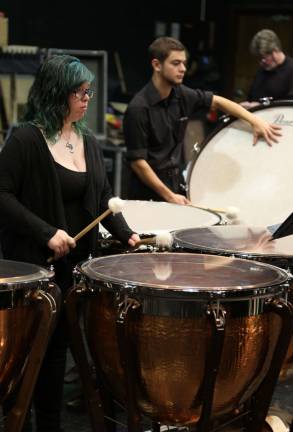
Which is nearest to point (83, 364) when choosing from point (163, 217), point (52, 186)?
point (52, 186)

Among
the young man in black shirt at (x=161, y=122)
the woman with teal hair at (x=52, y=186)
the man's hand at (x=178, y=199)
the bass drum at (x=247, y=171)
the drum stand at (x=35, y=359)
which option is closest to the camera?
the drum stand at (x=35, y=359)

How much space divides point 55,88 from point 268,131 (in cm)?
128

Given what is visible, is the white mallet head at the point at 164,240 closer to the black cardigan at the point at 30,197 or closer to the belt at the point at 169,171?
the black cardigan at the point at 30,197

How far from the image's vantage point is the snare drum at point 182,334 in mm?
2193

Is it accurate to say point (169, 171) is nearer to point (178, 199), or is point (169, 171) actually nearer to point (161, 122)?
point (161, 122)

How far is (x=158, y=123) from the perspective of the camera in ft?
13.7

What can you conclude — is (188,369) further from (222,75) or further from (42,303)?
(222,75)

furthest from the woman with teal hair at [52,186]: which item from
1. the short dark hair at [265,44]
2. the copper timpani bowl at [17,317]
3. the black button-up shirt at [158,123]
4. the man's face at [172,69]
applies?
the short dark hair at [265,44]

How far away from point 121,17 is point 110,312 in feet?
22.0

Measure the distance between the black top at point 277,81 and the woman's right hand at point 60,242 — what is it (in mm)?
3540

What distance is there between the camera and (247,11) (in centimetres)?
939

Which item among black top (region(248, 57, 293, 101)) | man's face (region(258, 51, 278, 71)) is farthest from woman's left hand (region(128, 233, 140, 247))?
man's face (region(258, 51, 278, 71))

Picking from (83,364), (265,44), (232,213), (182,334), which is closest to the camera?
(182,334)

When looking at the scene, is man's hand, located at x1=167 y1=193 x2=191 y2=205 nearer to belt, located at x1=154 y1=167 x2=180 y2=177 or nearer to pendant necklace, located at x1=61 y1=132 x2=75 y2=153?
belt, located at x1=154 y1=167 x2=180 y2=177
